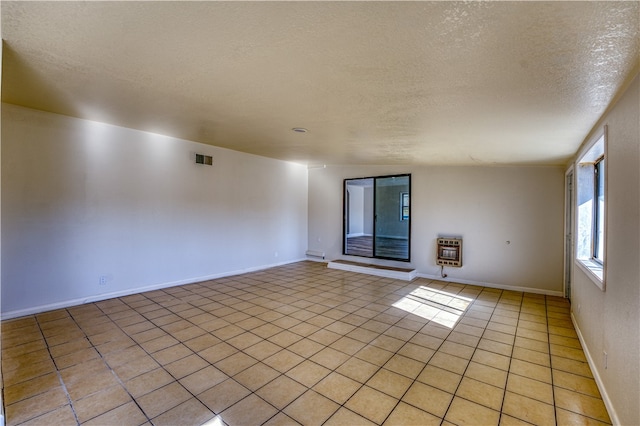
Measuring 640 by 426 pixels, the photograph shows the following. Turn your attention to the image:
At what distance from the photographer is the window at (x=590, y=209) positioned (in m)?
3.18

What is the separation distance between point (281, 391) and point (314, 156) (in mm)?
4425

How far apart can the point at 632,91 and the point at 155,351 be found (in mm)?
4194

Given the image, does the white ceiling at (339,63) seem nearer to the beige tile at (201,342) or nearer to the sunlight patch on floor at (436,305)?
the sunlight patch on floor at (436,305)

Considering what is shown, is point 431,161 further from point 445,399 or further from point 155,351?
point 155,351

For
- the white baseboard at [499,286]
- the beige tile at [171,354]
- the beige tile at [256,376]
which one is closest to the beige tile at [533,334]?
the white baseboard at [499,286]

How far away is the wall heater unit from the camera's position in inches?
214

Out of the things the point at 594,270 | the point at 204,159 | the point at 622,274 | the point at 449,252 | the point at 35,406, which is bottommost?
the point at 35,406

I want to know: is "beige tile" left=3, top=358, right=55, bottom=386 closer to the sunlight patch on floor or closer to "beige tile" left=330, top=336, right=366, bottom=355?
"beige tile" left=330, top=336, right=366, bottom=355

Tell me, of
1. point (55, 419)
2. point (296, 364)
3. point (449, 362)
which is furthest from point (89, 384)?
point (449, 362)

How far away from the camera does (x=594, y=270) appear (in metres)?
2.84

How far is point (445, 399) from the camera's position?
2146 millimetres

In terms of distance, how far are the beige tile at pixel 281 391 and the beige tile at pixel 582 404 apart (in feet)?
6.26

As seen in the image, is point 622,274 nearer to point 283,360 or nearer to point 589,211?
point 589,211

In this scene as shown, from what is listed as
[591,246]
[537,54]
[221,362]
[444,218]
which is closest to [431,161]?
[444,218]
